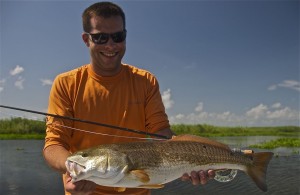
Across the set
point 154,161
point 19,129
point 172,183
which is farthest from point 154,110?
point 19,129

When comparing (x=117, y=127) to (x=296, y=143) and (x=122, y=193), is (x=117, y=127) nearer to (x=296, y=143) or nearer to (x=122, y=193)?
(x=122, y=193)

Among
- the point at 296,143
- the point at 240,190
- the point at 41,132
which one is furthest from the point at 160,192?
the point at 41,132

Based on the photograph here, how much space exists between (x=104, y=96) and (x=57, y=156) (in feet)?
2.95

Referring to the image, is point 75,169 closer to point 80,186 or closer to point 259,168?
point 80,186

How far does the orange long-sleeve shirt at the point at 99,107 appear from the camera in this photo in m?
4.07

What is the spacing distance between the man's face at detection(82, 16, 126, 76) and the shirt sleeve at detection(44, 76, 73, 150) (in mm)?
460

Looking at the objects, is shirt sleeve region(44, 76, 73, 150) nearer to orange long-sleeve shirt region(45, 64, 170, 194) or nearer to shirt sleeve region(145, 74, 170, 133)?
orange long-sleeve shirt region(45, 64, 170, 194)

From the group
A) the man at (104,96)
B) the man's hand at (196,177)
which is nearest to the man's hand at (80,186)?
the man at (104,96)

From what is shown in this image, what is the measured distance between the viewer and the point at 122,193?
156 inches

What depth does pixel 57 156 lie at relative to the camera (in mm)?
3670

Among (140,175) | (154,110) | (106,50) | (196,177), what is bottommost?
(196,177)

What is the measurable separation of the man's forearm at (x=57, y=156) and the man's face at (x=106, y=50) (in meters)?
1.05

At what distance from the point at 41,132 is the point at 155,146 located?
4912cm

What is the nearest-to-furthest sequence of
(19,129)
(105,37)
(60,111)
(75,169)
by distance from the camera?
(75,169) < (60,111) < (105,37) < (19,129)
